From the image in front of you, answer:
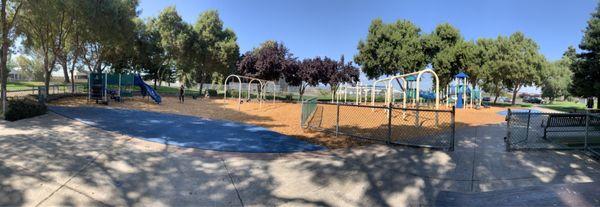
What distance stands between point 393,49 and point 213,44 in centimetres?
1848

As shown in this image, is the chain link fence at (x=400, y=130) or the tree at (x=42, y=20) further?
the tree at (x=42, y=20)

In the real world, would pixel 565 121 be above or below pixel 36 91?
below

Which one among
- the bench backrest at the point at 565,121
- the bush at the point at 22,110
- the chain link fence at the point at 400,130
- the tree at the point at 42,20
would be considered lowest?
the chain link fence at the point at 400,130

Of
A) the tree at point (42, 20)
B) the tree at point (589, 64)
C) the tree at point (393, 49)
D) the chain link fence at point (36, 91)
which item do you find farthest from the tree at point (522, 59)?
the chain link fence at point (36, 91)

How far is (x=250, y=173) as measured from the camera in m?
6.34

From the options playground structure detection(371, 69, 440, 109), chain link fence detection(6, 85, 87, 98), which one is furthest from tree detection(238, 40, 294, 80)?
chain link fence detection(6, 85, 87, 98)

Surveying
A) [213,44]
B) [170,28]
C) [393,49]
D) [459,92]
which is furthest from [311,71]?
[170,28]

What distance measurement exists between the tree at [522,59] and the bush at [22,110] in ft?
126

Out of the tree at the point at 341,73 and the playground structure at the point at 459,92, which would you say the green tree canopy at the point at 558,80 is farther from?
the tree at the point at 341,73

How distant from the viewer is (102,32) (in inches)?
798

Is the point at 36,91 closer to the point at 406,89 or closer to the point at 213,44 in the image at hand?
the point at 213,44

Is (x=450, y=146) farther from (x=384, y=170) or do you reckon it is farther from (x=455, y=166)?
(x=384, y=170)

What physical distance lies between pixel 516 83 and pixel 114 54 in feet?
138

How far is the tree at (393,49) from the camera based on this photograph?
3488 cm
